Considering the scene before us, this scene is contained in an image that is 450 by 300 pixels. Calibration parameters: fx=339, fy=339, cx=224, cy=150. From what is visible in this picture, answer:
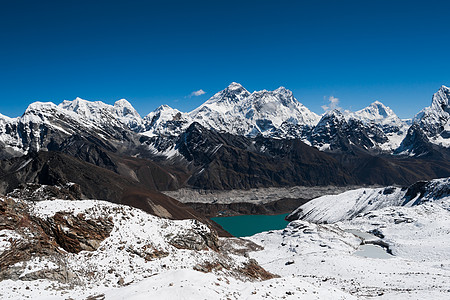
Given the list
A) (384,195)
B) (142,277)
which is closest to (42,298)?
(142,277)

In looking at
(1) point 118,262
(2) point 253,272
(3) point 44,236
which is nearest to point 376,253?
(2) point 253,272

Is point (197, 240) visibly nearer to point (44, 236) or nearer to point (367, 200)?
point (44, 236)

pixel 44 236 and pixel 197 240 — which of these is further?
pixel 197 240

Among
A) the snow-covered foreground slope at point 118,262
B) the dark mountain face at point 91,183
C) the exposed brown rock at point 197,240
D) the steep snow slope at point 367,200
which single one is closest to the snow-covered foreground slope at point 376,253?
the steep snow slope at point 367,200

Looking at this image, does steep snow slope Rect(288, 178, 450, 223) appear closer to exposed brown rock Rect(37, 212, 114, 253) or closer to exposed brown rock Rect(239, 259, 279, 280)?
exposed brown rock Rect(239, 259, 279, 280)

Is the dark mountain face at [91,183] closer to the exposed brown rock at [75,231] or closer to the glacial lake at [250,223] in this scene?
the glacial lake at [250,223]

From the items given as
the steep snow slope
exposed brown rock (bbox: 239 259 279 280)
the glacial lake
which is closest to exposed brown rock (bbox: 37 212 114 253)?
exposed brown rock (bbox: 239 259 279 280)

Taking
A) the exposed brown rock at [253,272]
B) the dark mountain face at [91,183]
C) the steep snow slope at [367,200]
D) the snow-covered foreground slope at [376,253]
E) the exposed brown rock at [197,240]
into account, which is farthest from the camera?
the dark mountain face at [91,183]
